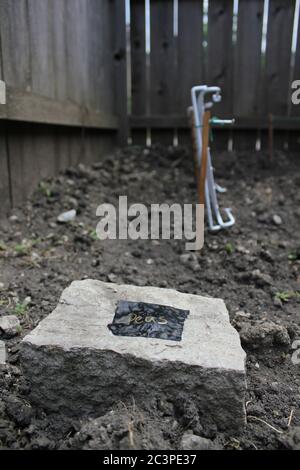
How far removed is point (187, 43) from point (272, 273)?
247cm

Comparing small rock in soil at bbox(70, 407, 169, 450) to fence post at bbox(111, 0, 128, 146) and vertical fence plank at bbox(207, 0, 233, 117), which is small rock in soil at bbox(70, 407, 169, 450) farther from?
vertical fence plank at bbox(207, 0, 233, 117)

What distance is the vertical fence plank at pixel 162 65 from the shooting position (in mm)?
3621

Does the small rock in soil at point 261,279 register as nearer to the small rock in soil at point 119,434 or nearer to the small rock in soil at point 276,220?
the small rock in soil at point 276,220

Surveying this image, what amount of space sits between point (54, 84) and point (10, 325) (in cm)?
168

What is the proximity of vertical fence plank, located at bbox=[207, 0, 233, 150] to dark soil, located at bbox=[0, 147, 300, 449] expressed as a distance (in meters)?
0.44

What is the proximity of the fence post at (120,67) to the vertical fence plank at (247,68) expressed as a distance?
1024mm

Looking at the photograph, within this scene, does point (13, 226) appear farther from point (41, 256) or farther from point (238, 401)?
point (238, 401)

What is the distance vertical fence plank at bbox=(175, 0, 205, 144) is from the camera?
361 centimetres

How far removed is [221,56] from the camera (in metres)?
3.68

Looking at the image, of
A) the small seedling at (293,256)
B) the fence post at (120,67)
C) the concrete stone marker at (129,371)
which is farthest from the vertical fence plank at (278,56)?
the concrete stone marker at (129,371)

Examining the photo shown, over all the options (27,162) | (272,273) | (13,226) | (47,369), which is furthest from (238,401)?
(27,162)

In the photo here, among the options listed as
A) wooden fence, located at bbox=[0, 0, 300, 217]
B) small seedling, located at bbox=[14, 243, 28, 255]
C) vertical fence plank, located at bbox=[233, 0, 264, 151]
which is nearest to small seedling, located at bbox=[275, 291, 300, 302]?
small seedling, located at bbox=[14, 243, 28, 255]

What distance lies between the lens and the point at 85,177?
2.96 metres

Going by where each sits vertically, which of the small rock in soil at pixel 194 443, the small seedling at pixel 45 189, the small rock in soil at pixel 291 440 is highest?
the small seedling at pixel 45 189
